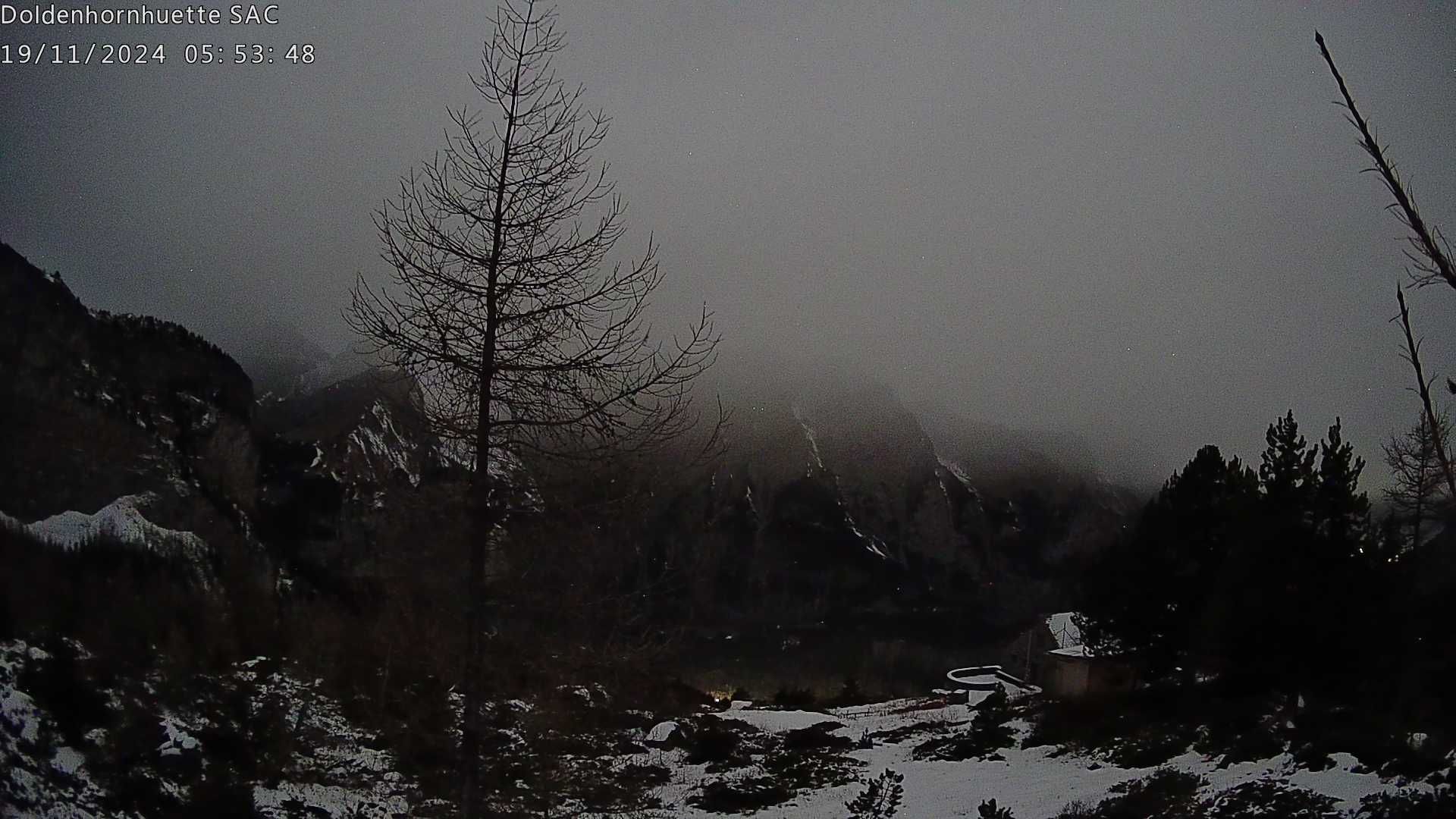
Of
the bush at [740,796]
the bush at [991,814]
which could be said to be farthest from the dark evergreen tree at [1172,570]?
the bush at [991,814]

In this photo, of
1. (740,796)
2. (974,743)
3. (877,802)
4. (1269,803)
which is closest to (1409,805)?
(1269,803)

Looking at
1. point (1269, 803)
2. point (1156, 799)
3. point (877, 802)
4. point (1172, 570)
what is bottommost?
point (877, 802)

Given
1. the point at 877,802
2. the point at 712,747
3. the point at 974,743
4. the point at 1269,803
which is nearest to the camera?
the point at 1269,803

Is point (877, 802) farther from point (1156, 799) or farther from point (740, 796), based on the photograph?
point (1156, 799)

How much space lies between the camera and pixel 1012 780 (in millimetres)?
22500

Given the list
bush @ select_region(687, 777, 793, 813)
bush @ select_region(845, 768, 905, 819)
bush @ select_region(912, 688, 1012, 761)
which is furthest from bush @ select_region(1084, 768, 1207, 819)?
bush @ select_region(912, 688, 1012, 761)

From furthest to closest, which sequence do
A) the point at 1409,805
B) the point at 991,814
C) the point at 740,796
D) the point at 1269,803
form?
the point at 740,796 < the point at 991,814 < the point at 1269,803 < the point at 1409,805

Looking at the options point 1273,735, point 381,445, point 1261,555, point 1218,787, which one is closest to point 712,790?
point 1218,787

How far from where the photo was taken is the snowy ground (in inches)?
604

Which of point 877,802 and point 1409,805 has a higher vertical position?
point 1409,805

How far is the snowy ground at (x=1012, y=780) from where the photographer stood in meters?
15.4

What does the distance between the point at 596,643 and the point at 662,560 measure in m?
0.84

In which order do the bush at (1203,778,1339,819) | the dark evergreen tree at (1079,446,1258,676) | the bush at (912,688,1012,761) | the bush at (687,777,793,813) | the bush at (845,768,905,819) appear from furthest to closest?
1. the dark evergreen tree at (1079,446,1258,676)
2. the bush at (912,688,1012,761)
3. the bush at (687,777,793,813)
4. the bush at (845,768,905,819)
5. the bush at (1203,778,1339,819)

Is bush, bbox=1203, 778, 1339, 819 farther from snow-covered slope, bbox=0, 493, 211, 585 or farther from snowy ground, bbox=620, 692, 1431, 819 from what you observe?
snow-covered slope, bbox=0, 493, 211, 585
